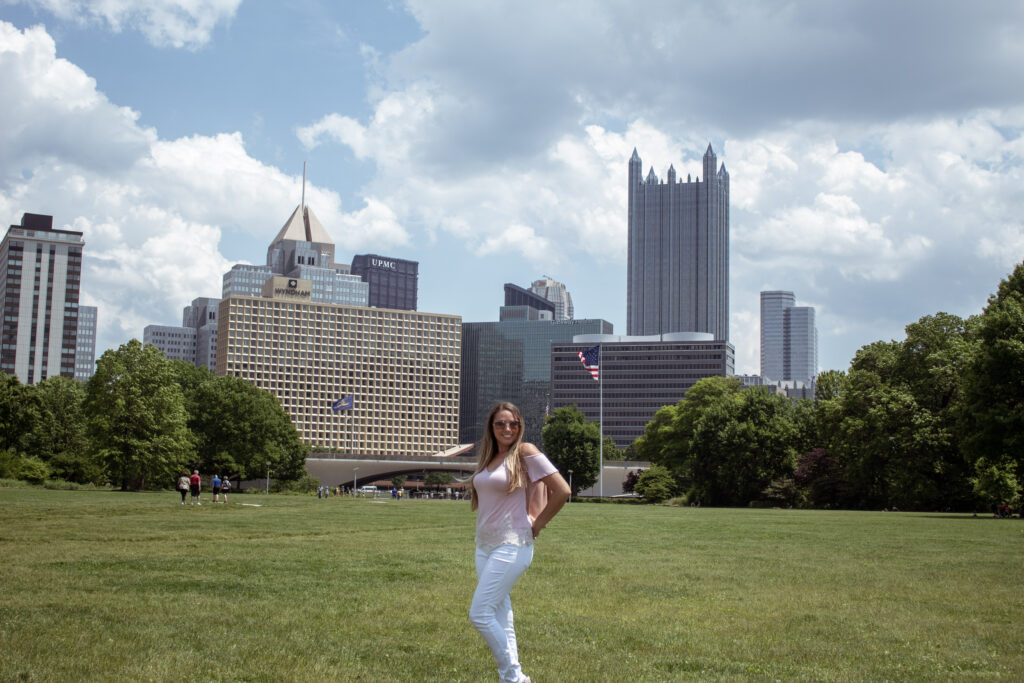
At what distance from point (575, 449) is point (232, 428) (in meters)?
39.9

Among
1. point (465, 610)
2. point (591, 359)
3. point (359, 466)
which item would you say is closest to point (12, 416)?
point (591, 359)

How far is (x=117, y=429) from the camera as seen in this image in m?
72.3

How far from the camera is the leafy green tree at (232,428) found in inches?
3536

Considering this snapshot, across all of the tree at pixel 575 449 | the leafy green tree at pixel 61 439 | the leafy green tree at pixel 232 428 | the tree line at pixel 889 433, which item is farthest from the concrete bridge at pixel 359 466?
the leafy green tree at pixel 61 439

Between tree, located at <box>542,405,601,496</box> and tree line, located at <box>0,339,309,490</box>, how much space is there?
3730 centimetres

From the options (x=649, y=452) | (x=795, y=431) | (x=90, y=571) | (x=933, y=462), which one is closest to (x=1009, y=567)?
(x=90, y=571)

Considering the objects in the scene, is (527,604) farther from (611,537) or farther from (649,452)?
(649,452)

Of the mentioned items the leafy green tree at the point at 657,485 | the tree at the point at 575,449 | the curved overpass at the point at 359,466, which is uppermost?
the tree at the point at 575,449

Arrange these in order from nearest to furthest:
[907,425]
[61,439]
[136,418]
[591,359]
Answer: [907,425], [136,418], [61,439], [591,359]

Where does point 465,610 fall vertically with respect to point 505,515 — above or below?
below

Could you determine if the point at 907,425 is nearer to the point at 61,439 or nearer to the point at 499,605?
the point at 499,605

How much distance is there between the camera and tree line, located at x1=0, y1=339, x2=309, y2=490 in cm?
7175

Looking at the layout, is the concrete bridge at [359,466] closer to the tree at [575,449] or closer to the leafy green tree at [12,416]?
the tree at [575,449]

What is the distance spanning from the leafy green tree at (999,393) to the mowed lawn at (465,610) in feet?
72.0
